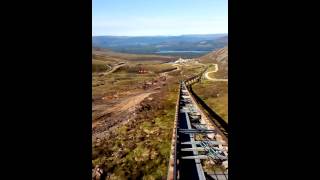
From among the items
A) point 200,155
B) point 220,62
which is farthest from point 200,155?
point 220,62

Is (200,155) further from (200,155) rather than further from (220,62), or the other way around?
Result: (220,62)

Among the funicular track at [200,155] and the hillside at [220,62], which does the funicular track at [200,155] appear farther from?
the hillside at [220,62]

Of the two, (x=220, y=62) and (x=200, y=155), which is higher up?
(x=220, y=62)

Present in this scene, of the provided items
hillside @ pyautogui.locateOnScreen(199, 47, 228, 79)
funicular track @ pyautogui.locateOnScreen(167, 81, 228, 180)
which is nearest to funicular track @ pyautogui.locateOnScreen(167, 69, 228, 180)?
funicular track @ pyautogui.locateOnScreen(167, 81, 228, 180)

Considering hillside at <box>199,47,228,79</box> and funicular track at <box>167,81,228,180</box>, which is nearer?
funicular track at <box>167,81,228,180</box>

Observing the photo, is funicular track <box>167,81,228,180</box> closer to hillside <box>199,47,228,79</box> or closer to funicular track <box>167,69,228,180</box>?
funicular track <box>167,69,228,180</box>

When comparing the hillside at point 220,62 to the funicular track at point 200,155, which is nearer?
the funicular track at point 200,155

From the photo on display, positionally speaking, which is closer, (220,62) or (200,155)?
(200,155)

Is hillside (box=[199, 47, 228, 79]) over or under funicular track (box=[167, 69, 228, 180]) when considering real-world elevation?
over

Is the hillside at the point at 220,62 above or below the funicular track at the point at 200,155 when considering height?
above

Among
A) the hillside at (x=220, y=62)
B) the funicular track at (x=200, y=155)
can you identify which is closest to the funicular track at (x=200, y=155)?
the funicular track at (x=200, y=155)
